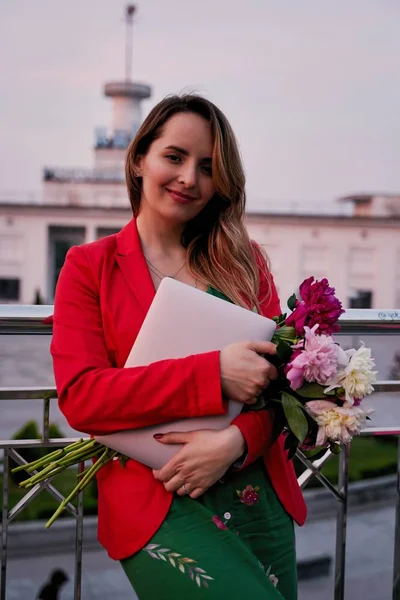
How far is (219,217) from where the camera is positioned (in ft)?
4.38

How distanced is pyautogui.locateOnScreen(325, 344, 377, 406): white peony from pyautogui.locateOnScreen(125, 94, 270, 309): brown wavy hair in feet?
0.76

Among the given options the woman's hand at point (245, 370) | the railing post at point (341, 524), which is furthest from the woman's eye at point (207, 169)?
the railing post at point (341, 524)

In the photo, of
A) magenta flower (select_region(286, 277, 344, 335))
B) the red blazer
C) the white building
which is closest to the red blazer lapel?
the red blazer

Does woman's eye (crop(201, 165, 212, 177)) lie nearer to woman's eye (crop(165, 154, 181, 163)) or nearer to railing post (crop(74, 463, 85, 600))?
woman's eye (crop(165, 154, 181, 163))

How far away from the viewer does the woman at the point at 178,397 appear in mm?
1080

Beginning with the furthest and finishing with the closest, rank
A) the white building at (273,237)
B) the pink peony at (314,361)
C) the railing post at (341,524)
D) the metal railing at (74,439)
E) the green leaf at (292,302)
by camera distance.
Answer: the white building at (273,237)
the railing post at (341,524)
the metal railing at (74,439)
the green leaf at (292,302)
the pink peony at (314,361)

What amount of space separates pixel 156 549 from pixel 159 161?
568 millimetres

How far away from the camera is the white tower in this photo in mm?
40384

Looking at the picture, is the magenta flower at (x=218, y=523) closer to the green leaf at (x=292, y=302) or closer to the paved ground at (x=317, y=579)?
the green leaf at (x=292, y=302)

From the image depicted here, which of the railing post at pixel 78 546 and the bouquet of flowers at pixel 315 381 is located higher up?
the bouquet of flowers at pixel 315 381

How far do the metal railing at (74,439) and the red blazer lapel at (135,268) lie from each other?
23 cm

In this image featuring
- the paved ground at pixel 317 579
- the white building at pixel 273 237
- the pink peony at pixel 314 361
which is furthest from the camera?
the white building at pixel 273 237

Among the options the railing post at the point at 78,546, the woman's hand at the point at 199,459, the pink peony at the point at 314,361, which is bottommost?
the railing post at the point at 78,546

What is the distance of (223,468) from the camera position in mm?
1092
